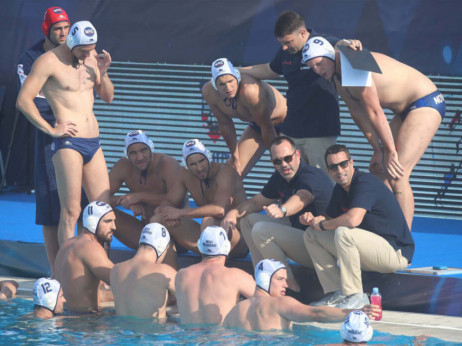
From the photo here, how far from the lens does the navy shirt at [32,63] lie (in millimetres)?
8039

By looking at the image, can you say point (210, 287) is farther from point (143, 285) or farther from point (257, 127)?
point (257, 127)

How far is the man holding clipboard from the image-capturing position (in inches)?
272

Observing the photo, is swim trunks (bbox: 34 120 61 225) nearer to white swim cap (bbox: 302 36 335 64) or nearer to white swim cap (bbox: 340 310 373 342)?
white swim cap (bbox: 302 36 335 64)

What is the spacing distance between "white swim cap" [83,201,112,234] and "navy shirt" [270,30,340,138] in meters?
1.81

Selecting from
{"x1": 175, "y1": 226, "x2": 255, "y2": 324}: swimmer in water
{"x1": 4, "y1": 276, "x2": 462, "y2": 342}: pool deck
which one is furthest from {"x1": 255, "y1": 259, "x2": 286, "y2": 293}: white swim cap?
{"x1": 4, "y1": 276, "x2": 462, "y2": 342}: pool deck

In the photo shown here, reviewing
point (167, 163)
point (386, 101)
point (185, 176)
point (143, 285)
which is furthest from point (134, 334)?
point (386, 101)

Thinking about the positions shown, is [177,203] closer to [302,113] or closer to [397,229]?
[302,113]

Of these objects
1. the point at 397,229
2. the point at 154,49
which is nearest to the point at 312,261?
the point at 397,229

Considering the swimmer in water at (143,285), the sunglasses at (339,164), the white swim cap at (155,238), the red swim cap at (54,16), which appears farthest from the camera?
the red swim cap at (54,16)

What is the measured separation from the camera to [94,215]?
7367 mm

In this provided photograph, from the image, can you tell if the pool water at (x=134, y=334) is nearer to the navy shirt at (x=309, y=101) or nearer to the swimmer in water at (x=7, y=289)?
the swimmer in water at (x=7, y=289)

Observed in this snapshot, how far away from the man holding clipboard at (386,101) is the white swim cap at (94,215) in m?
2.08

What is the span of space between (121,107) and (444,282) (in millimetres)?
6527

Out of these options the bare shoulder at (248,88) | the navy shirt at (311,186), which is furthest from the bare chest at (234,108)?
the navy shirt at (311,186)
